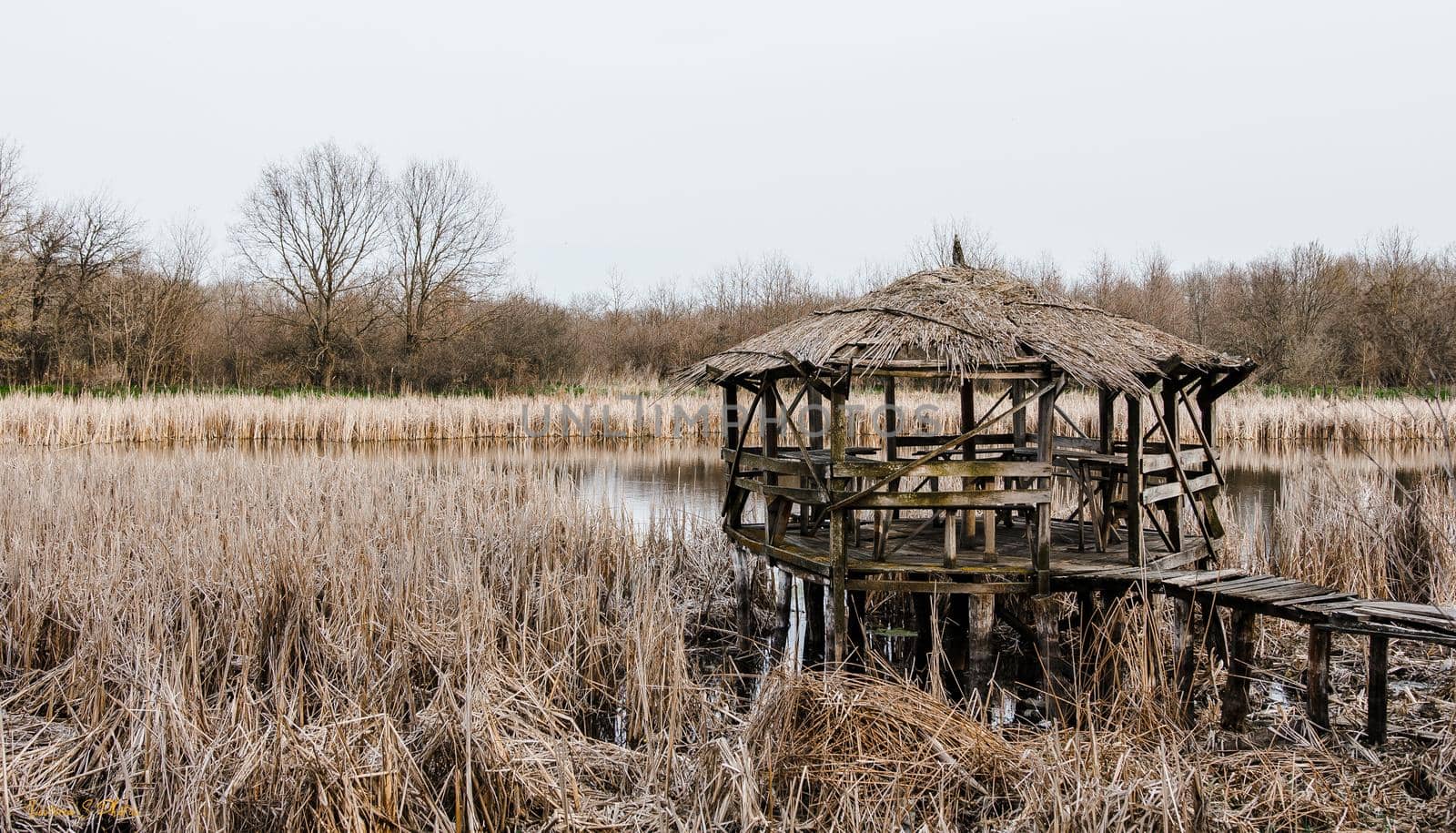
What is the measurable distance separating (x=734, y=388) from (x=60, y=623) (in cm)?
551

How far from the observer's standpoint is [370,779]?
13.4 feet

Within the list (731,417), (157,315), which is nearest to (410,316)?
(157,315)

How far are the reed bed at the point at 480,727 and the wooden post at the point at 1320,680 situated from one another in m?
0.25

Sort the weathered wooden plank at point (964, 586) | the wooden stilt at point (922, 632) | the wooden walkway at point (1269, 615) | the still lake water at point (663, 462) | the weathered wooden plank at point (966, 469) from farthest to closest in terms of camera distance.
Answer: the still lake water at point (663, 462), the wooden stilt at point (922, 632), the weathered wooden plank at point (964, 586), the weathered wooden plank at point (966, 469), the wooden walkway at point (1269, 615)

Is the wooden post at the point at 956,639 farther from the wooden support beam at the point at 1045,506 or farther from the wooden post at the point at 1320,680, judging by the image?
the wooden post at the point at 1320,680

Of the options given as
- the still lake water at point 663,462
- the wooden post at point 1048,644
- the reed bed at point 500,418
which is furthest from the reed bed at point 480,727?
the reed bed at point 500,418

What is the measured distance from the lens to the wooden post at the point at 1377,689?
5.43 metres

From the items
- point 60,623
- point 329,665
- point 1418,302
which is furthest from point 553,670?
point 1418,302

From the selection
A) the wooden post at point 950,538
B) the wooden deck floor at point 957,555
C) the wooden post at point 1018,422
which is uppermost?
the wooden post at point 1018,422

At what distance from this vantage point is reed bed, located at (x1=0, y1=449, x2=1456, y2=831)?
4082mm

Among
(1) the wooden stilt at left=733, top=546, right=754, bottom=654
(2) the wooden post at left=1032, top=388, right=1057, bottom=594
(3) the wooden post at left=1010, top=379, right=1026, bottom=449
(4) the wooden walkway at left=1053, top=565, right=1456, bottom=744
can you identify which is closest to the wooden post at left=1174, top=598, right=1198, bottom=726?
(4) the wooden walkway at left=1053, top=565, right=1456, bottom=744

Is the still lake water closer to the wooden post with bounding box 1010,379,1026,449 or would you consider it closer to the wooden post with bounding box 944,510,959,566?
the wooden post with bounding box 1010,379,1026,449

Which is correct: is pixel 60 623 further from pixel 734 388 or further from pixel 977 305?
pixel 977 305

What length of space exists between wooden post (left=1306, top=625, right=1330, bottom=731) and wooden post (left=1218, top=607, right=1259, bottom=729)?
14.2 inches
